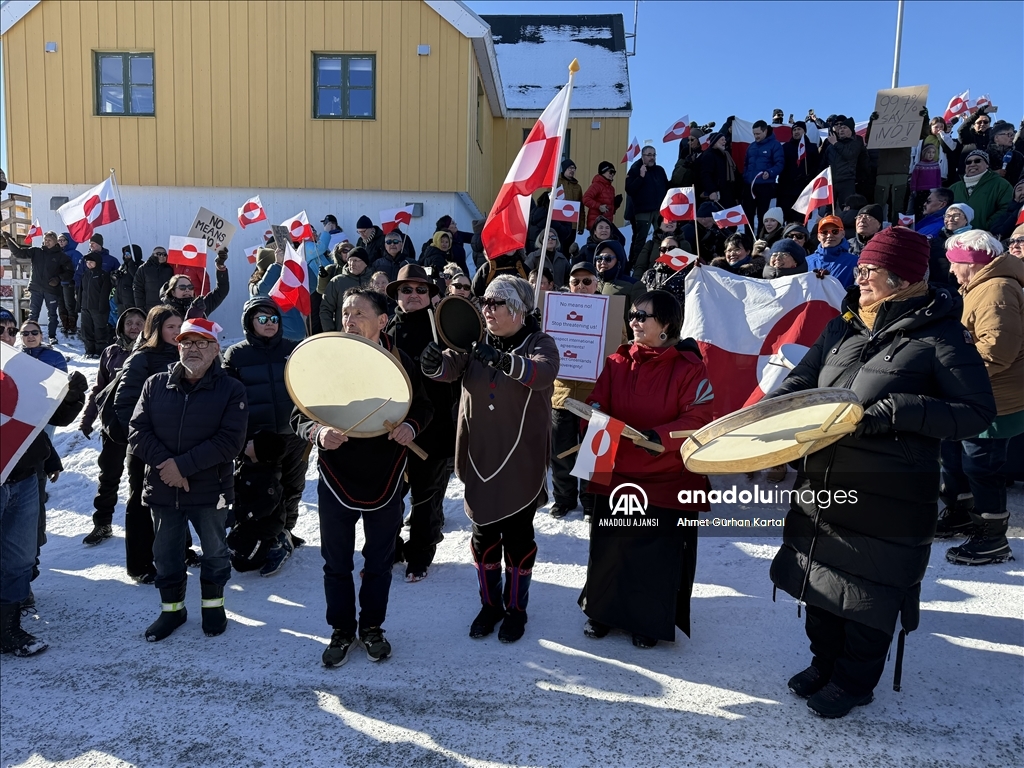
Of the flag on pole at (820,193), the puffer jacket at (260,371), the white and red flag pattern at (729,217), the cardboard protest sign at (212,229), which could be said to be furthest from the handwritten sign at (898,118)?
the puffer jacket at (260,371)

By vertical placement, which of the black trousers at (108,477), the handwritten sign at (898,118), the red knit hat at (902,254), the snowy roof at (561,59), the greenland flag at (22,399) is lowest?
the black trousers at (108,477)

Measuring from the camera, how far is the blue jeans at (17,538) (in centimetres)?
385

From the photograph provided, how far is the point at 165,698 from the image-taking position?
344 cm

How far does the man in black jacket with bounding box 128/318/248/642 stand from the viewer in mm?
3904

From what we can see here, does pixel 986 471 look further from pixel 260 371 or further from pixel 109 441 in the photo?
pixel 109 441

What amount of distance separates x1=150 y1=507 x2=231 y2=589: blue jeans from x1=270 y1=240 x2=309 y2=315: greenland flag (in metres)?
3.69

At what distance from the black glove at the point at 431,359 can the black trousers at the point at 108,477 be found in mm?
3029

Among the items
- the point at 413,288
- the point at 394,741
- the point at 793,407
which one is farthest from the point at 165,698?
the point at 793,407

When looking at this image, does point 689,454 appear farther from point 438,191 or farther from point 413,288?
point 438,191

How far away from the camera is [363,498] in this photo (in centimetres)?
360

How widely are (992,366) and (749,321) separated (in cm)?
211

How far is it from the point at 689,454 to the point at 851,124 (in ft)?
35.4

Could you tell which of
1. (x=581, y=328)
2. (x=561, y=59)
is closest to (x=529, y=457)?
(x=581, y=328)

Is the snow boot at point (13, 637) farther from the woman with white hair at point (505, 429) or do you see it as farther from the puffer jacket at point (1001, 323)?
the puffer jacket at point (1001, 323)
